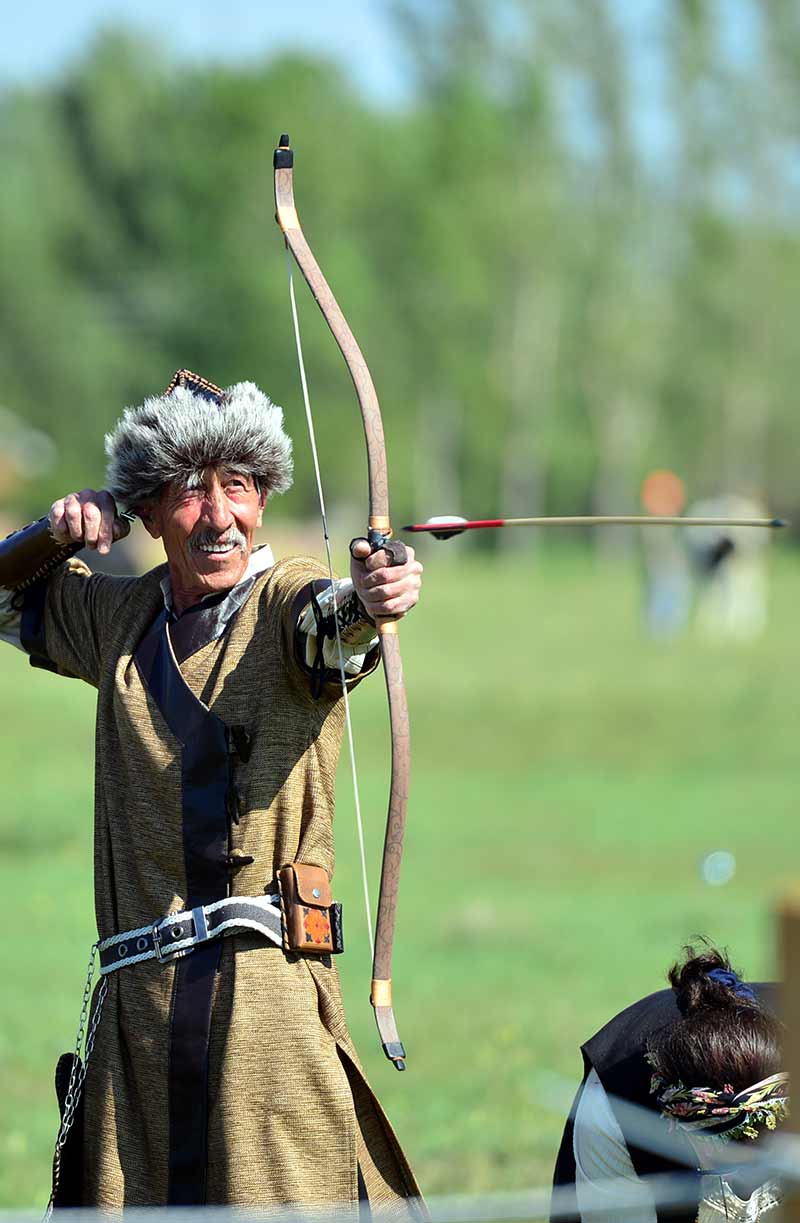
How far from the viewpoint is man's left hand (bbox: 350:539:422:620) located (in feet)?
9.75

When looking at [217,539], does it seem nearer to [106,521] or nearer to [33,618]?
[106,521]

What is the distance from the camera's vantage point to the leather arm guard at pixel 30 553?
3.42 m

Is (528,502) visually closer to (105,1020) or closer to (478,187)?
(478,187)

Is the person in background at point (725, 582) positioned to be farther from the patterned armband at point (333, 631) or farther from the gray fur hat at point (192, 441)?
the patterned armband at point (333, 631)

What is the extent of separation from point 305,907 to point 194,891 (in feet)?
0.63

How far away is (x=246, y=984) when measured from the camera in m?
3.10

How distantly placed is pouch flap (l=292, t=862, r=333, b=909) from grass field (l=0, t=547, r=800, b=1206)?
7.15 feet

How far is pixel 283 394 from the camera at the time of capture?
4362cm

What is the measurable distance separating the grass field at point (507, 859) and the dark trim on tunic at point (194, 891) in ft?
6.52

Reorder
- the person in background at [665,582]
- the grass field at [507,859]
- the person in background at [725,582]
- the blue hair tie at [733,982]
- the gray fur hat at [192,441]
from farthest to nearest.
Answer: the person in background at [665,582] → the person in background at [725,582] → the grass field at [507,859] → the gray fur hat at [192,441] → the blue hair tie at [733,982]

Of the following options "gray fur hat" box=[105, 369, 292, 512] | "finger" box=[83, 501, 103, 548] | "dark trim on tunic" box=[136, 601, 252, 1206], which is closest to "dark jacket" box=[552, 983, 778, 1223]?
"dark trim on tunic" box=[136, 601, 252, 1206]

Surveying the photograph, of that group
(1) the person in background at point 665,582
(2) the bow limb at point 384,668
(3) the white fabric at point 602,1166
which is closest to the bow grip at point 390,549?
(2) the bow limb at point 384,668

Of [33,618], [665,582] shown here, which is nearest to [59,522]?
[33,618]

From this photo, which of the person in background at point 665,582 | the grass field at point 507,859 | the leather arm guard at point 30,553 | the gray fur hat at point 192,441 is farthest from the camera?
the person in background at point 665,582
